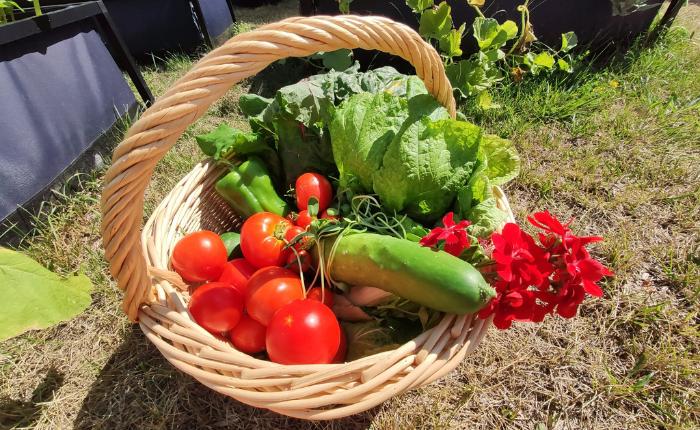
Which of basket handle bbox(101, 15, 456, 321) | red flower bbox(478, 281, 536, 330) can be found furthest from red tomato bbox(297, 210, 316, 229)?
red flower bbox(478, 281, 536, 330)

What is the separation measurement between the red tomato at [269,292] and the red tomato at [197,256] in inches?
6.4

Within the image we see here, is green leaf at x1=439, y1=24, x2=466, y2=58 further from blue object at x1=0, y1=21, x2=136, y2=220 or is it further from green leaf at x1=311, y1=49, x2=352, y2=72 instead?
blue object at x1=0, y1=21, x2=136, y2=220

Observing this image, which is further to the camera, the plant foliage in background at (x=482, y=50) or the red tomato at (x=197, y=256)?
the plant foliage in background at (x=482, y=50)

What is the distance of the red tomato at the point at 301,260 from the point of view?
1321 mm

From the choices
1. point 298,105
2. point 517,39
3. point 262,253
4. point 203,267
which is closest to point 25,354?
point 203,267

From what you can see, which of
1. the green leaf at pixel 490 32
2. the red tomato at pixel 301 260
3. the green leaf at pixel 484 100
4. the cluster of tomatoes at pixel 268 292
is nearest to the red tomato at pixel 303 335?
the cluster of tomatoes at pixel 268 292

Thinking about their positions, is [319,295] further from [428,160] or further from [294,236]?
[428,160]

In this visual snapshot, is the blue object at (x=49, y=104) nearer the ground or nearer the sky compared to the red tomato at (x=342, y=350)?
nearer the sky

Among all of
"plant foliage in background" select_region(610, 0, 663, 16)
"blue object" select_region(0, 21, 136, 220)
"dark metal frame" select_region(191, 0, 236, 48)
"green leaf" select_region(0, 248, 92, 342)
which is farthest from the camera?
"dark metal frame" select_region(191, 0, 236, 48)

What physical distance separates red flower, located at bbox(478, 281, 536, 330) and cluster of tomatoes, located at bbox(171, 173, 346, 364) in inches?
16.3

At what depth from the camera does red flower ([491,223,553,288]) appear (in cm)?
91

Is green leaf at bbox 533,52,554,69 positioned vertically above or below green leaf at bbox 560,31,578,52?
below

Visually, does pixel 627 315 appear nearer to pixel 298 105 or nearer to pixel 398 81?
pixel 398 81

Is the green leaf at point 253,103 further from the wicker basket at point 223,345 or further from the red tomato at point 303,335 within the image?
the red tomato at point 303,335
